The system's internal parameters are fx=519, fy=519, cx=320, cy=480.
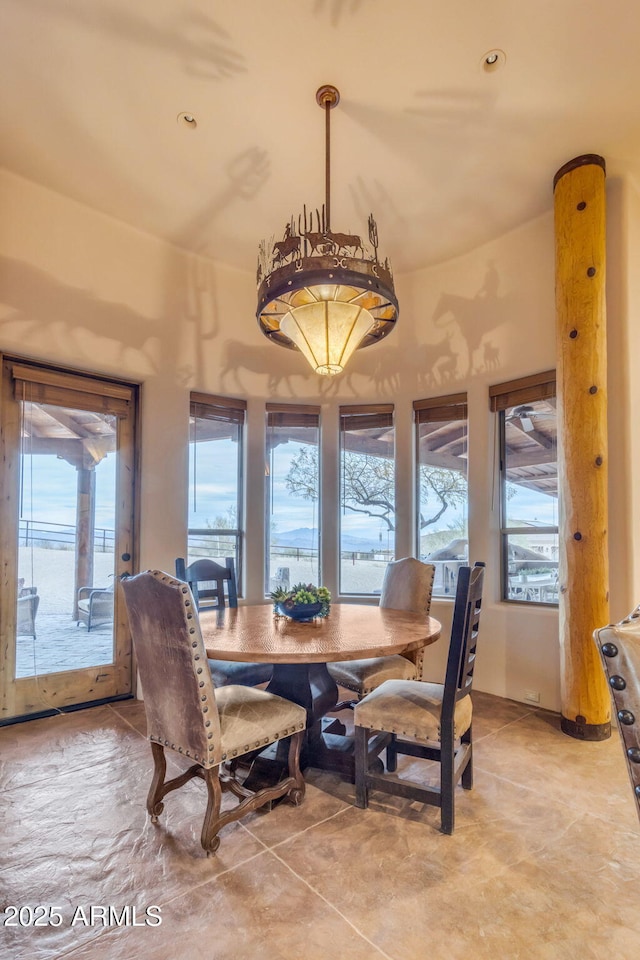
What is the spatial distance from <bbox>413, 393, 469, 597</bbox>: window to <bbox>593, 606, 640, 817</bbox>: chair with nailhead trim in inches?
128

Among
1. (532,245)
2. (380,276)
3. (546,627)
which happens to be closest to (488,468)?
(546,627)

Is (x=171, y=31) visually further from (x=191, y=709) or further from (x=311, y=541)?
(x=311, y=541)

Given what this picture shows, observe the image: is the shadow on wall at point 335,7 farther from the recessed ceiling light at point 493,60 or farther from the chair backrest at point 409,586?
the chair backrest at point 409,586

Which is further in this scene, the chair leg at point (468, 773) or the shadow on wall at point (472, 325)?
the shadow on wall at point (472, 325)

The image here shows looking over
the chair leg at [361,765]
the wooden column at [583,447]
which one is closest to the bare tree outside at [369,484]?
the wooden column at [583,447]

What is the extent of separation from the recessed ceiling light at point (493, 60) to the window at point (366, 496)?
2.54 meters

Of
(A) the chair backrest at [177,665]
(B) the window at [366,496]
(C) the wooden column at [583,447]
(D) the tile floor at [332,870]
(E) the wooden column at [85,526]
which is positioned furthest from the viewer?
(B) the window at [366,496]

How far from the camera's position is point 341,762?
265 cm

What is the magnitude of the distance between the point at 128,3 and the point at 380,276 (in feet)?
5.29

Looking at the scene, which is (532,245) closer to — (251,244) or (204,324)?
(251,244)

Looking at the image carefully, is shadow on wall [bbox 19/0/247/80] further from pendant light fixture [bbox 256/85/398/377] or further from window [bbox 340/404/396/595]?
window [bbox 340/404/396/595]

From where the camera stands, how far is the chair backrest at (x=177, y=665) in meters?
1.98

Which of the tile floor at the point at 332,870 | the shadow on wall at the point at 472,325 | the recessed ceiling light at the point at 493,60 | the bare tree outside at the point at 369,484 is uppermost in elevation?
the recessed ceiling light at the point at 493,60

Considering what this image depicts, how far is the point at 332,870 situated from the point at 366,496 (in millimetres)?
3126
